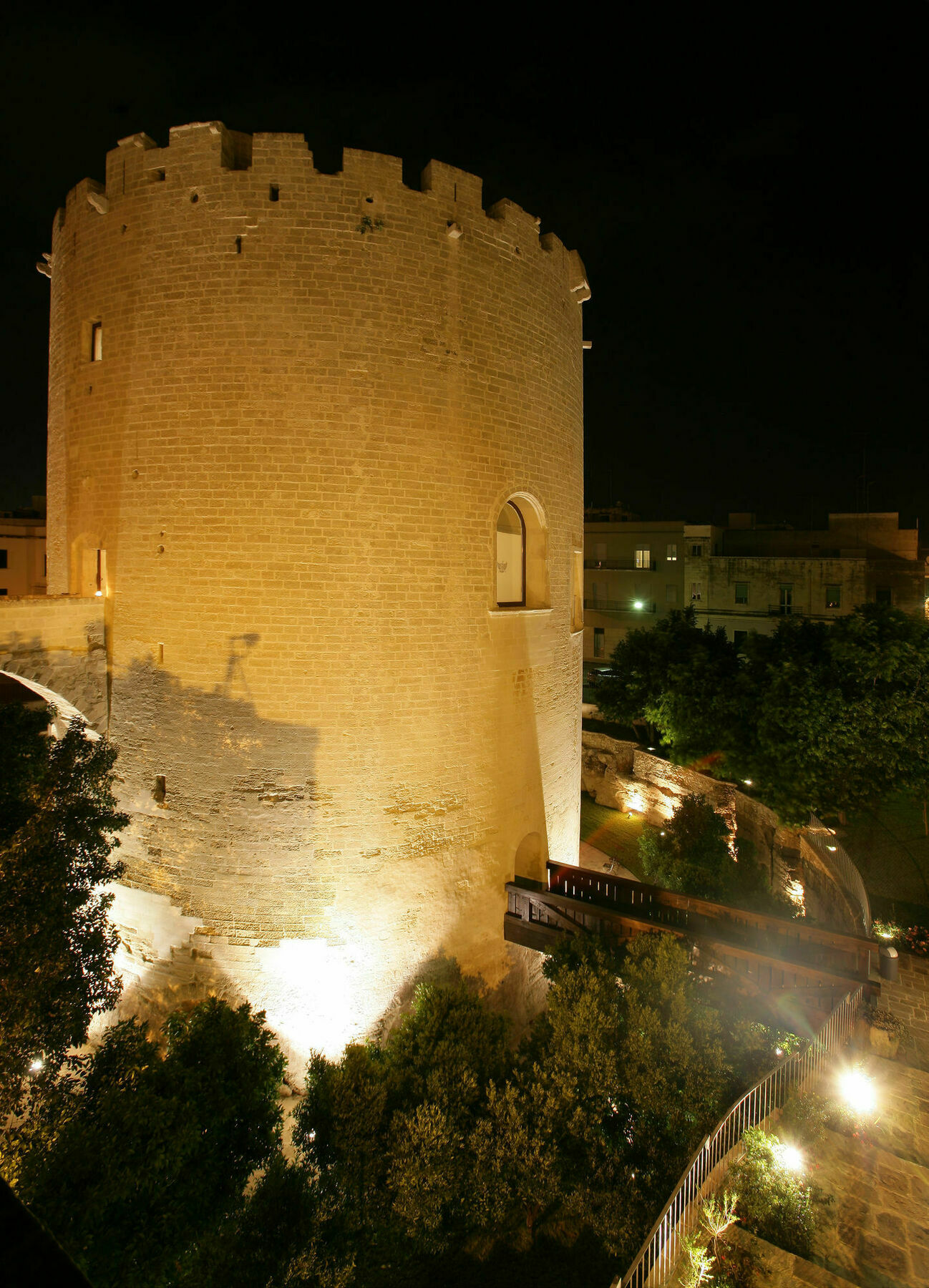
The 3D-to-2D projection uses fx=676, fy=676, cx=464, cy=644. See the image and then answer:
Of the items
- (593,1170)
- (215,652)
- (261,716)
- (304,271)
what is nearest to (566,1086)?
(593,1170)

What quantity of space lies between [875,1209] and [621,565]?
91.6 feet

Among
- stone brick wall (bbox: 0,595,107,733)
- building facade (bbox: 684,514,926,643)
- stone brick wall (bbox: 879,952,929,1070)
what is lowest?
stone brick wall (bbox: 879,952,929,1070)

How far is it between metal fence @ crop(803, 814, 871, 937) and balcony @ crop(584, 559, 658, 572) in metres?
20.4

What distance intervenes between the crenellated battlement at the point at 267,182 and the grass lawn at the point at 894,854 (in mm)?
12260

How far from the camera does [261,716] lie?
7.35 meters

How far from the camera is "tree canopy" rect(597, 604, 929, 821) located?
40.3 ft

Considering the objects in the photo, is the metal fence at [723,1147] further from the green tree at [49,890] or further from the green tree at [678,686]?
the green tree at [678,686]

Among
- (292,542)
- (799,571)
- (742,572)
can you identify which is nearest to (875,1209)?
(292,542)

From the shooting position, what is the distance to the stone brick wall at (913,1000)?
26.5ft

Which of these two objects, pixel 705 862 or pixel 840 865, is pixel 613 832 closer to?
pixel 705 862

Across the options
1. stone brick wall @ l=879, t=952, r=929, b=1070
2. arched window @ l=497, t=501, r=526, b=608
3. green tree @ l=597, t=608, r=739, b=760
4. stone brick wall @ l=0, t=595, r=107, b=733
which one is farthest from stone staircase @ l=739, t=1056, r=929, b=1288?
green tree @ l=597, t=608, r=739, b=760

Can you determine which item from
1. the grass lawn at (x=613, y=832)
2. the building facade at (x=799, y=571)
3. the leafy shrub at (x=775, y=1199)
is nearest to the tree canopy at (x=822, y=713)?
the grass lawn at (x=613, y=832)

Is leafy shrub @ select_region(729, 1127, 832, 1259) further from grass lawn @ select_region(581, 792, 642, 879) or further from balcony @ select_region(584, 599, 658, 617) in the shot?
balcony @ select_region(584, 599, 658, 617)

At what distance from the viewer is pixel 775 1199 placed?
5.49 m
